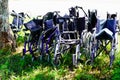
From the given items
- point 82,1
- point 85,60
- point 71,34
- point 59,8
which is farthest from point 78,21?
point 82,1

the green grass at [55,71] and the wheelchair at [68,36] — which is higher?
the wheelchair at [68,36]

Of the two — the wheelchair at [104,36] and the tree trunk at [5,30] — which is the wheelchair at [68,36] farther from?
the tree trunk at [5,30]

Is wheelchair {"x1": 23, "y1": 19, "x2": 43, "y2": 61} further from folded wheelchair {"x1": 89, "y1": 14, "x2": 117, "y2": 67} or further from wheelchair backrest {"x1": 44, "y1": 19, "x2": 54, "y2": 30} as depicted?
folded wheelchair {"x1": 89, "y1": 14, "x2": 117, "y2": 67}

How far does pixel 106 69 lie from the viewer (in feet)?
27.3

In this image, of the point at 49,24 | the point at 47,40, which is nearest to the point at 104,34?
the point at 47,40

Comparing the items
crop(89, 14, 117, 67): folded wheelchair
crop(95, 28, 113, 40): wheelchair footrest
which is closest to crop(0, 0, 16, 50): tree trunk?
crop(89, 14, 117, 67): folded wheelchair

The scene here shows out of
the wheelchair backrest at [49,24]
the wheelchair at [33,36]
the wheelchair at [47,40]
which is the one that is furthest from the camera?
the wheelchair at [33,36]

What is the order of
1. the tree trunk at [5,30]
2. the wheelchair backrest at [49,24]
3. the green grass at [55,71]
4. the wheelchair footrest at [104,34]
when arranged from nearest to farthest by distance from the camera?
1. the wheelchair footrest at [104,34]
2. the green grass at [55,71]
3. the wheelchair backrest at [49,24]
4. the tree trunk at [5,30]

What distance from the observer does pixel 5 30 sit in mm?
9859

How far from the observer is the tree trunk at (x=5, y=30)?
973 cm

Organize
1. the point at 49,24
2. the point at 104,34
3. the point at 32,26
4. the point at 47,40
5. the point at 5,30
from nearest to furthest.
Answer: the point at 104,34 < the point at 47,40 < the point at 49,24 < the point at 32,26 < the point at 5,30

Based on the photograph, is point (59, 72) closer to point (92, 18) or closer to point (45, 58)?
point (45, 58)

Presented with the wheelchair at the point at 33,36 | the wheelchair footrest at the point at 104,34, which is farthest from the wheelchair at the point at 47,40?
the wheelchair footrest at the point at 104,34

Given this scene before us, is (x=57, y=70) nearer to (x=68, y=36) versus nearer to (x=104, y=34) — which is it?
(x=68, y=36)
